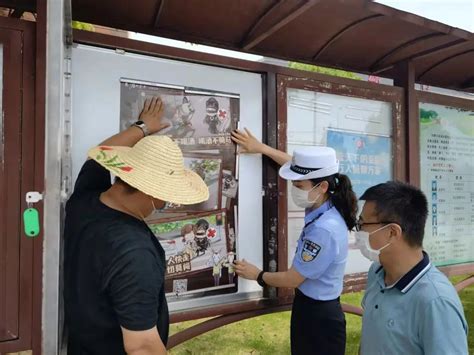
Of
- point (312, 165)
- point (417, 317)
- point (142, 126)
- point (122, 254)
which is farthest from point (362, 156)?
point (122, 254)

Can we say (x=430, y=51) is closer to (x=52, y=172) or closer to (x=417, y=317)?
(x=417, y=317)

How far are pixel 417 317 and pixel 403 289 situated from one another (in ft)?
0.36

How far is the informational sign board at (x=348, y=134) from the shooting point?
2.76 m

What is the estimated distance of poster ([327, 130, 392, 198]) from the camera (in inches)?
117

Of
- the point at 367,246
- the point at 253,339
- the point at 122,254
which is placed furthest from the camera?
the point at 253,339

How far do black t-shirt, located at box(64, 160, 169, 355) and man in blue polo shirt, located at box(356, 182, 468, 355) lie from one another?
0.78 metres

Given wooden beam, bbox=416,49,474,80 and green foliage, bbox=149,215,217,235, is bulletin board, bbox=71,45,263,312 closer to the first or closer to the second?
green foliage, bbox=149,215,217,235

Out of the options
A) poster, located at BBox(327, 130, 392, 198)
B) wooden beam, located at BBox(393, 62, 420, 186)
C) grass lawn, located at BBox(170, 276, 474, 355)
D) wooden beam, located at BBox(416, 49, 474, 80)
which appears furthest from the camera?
grass lawn, located at BBox(170, 276, 474, 355)

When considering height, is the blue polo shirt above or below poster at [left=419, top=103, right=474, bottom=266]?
below

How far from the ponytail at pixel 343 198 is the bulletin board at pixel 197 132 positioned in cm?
45

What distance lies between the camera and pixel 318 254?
85.3 inches

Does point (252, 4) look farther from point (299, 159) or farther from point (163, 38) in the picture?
point (299, 159)

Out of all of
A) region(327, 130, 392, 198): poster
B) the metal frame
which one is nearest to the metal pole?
the metal frame

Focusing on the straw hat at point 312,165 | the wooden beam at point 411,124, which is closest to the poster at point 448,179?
the wooden beam at point 411,124
